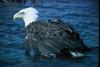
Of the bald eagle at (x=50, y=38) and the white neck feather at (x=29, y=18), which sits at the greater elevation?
the white neck feather at (x=29, y=18)

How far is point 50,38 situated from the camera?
2674 mm

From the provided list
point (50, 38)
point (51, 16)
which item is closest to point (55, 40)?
point (50, 38)

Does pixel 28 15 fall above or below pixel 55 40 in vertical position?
above

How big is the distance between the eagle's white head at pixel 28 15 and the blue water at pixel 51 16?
0.03 meters

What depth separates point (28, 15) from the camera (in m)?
2.73

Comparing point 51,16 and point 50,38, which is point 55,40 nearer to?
point 50,38

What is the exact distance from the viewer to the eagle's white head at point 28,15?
2.72 meters

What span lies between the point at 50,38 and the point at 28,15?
0.26m

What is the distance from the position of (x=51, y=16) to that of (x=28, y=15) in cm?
18

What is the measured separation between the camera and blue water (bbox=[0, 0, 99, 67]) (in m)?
2.67

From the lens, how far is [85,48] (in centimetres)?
267

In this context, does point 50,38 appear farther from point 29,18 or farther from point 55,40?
point 29,18

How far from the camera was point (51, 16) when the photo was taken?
2727mm

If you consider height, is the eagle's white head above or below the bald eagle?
above
